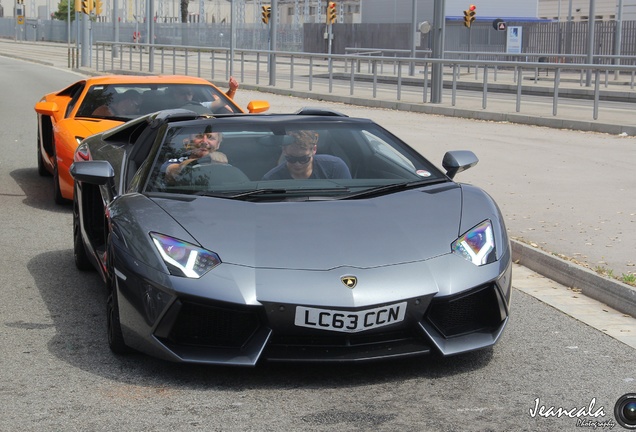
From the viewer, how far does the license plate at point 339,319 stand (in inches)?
182

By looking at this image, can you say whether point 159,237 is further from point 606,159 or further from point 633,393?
point 606,159

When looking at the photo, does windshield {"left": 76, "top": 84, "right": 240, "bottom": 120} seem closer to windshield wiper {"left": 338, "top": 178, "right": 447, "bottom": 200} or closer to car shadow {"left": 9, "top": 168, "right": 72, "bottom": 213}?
car shadow {"left": 9, "top": 168, "right": 72, "bottom": 213}

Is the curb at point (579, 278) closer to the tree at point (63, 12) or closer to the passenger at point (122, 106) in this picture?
the passenger at point (122, 106)

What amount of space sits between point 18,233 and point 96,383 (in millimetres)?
4486

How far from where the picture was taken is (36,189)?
11.6 m

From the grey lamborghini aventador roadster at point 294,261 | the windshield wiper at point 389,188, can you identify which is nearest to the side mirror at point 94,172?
the grey lamborghini aventador roadster at point 294,261

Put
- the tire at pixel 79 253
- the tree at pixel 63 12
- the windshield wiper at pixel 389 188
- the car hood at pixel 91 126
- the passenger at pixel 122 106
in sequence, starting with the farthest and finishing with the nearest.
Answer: the tree at pixel 63 12
the passenger at pixel 122 106
the car hood at pixel 91 126
the tire at pixel 79 253
the windshield wiper at pixel 389 188

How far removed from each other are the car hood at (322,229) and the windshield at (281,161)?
8.9 inches

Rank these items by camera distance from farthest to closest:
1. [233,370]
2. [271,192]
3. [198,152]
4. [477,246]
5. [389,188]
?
[198,152]
[389,188]
[271,192]
[477,246]
[233,370]

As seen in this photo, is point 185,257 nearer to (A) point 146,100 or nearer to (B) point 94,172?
(B) point 94,172

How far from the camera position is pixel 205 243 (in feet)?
16.0

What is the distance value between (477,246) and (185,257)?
1.40 meters

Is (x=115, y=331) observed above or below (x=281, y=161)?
below

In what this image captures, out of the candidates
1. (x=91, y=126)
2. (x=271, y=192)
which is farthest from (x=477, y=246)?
(x=91, y=126)
